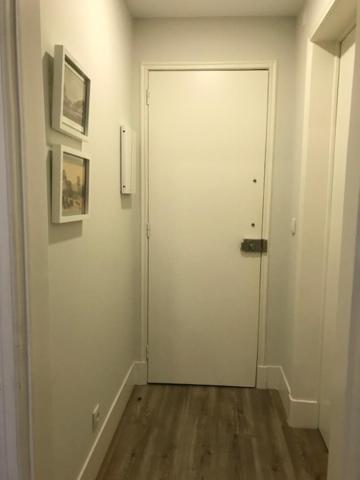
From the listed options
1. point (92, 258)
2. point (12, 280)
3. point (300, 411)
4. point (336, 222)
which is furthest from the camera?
point (300, 411)

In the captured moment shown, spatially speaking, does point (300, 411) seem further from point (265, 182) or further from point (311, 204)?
point (265, 182)

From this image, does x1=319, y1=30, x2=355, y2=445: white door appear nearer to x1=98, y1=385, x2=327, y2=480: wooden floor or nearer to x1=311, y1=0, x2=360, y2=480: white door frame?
x1=98, y1=385, x2=327, y2=480: wooden floor

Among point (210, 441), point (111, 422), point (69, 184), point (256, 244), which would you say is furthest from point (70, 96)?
point (210, 441)

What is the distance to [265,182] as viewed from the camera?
2.31m

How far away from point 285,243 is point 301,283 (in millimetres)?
436

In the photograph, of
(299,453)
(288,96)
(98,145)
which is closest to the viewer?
(98,145)

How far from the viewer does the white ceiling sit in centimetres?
204

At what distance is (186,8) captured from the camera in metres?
2.12

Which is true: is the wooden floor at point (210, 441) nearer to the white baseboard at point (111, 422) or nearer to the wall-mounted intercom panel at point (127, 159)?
the white baseboard at point (111, 422)

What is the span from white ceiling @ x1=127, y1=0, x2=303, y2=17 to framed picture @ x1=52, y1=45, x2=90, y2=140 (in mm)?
1117

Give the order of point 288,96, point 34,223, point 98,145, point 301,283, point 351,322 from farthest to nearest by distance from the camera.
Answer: point 288,96
point 301,283
point 98,145
point 351,322
point 34,223

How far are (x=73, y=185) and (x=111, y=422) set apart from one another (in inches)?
55.6

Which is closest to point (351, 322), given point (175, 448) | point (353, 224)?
point (353, 224)

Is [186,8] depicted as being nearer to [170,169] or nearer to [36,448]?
[170,169]
